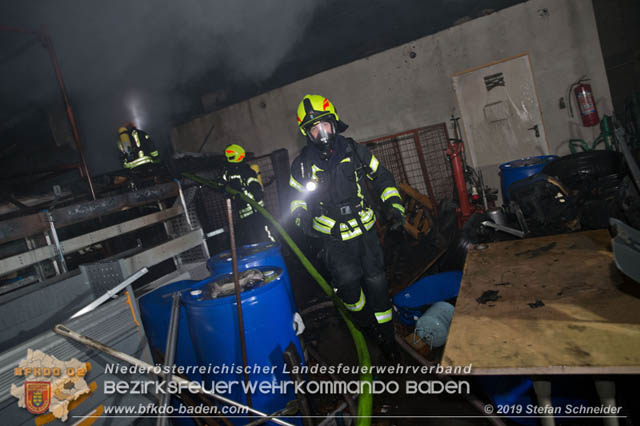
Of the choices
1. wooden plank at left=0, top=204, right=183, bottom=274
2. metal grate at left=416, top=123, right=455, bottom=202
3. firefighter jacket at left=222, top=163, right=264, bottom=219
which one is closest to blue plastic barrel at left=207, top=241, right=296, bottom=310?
wooden plank at left=0, top=204, right=183, bottom=274

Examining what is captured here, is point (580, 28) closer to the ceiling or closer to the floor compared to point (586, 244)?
closer to the ceiling

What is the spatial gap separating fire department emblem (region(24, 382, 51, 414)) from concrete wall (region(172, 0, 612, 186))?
21.2 feet

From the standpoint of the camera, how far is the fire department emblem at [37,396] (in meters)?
1.37

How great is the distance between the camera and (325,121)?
9.50ft

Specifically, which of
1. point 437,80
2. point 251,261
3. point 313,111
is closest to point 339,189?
point 313,111

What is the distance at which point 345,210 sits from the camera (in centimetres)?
279

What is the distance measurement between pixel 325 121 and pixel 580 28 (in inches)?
213

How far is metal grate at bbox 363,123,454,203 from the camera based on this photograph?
21.1ft

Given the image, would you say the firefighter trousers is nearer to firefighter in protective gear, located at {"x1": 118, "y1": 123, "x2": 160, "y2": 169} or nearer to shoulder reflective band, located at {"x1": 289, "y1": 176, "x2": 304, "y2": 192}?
shoulder reflective band, located at {"x1": 289, "y1": 176, "x2": 304, "y2": 192}

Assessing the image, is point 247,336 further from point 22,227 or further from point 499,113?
point 499,113

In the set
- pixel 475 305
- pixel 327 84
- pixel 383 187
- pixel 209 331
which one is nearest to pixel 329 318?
pixel 383 187

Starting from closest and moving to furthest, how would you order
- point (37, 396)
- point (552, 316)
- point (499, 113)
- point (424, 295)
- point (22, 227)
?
point (552, 316) → point (37, 396) → point (22, 227) → point (424, 295) → point (499, 113)

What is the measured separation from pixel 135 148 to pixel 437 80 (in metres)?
5.55

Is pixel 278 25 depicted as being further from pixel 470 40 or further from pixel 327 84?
pixel 470 40
